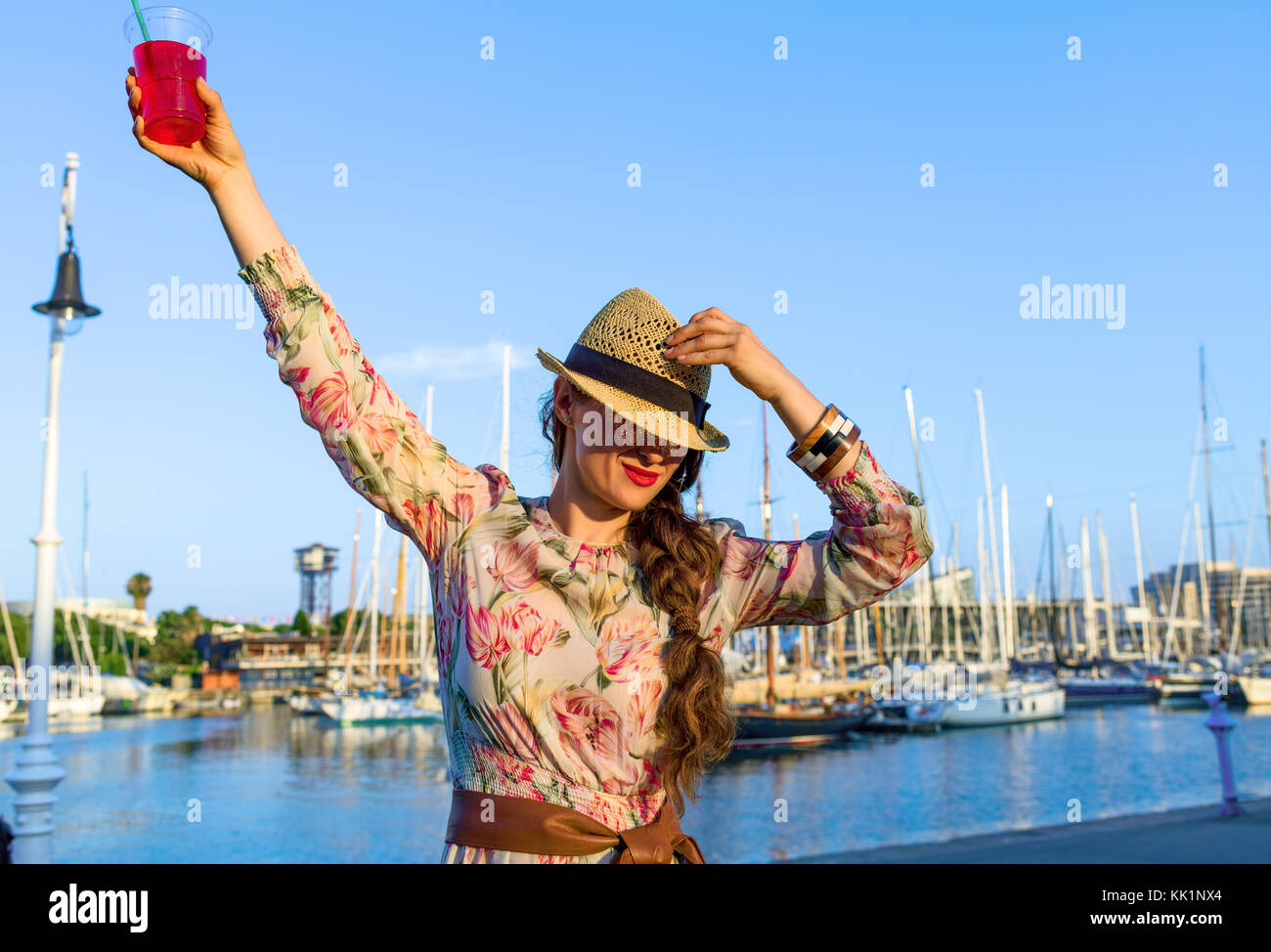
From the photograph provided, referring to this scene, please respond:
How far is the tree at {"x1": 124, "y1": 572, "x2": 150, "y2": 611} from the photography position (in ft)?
310

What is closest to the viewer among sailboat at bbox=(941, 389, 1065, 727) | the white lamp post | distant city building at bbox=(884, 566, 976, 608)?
the white lamp post

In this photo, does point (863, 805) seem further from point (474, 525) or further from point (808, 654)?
point (808, 654)

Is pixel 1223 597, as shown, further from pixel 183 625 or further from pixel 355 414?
pixel 183 625

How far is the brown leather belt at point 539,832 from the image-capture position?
1.47 meters

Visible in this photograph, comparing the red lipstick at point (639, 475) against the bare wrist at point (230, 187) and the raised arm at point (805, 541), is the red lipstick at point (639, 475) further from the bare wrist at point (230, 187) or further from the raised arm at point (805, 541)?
the bare wrist at point (230, 187)

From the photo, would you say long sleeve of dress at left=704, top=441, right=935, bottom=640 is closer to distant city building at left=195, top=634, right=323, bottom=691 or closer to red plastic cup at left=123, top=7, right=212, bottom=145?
red plastic cup at left=123, top=7, right=212, bottom=145

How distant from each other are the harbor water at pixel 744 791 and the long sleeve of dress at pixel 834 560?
51.0 feet

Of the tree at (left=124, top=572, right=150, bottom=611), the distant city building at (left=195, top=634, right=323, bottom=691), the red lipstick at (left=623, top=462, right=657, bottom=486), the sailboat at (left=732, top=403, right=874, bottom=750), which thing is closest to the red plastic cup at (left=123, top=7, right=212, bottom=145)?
the red lipstick at (left=623, top=462, right=657, bottom=486)

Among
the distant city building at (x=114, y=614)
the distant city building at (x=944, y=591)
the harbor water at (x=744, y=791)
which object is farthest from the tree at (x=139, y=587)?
the distant city building at (x=944, y=591)

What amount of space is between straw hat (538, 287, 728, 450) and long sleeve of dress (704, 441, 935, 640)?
211 mm

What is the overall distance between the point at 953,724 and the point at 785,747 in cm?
874

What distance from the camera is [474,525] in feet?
5.44

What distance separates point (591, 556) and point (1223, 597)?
7477cm
